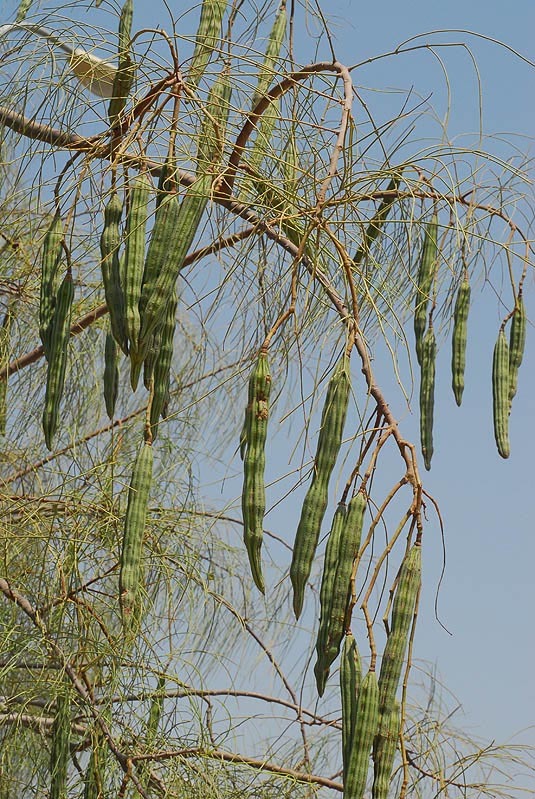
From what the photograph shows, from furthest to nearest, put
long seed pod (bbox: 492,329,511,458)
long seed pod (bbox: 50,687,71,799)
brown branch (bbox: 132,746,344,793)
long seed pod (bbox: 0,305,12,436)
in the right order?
long seed pod (bbox: 0,305,12,436) → brown branch (bbox: 132,746,344,793) → long seed pod (bbox: 50,687,71,799) → long seed pod (bbox: 492,329,511,458)

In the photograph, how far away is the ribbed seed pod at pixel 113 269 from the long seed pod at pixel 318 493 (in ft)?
0.66

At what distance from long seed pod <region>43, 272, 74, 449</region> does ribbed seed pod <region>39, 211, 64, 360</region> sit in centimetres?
4

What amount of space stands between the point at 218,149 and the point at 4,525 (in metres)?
1.05

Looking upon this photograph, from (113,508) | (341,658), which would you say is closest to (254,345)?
(113,508)

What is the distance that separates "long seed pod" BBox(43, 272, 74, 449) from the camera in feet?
4.21

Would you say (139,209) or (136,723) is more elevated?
(139,209)

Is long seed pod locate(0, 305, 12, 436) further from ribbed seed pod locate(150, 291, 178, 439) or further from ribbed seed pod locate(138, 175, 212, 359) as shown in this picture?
ribbed seed pod locate(138, 175, 212, 359)

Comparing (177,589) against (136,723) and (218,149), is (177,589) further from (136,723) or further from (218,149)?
(218,149)

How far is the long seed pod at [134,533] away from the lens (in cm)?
108

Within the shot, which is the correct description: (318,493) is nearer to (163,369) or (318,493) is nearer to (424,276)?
(163,369)

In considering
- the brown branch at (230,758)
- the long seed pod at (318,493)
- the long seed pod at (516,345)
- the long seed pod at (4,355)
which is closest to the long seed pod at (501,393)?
the long seed pod at (516,345)

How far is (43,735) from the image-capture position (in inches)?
75.1

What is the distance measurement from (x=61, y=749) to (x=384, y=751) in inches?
A: 32.1

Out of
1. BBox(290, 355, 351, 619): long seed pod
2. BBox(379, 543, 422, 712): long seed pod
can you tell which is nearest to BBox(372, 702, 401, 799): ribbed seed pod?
BBox(379, 543, 422, 712): long seed pod
